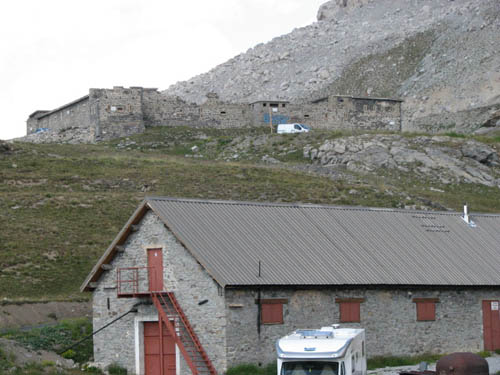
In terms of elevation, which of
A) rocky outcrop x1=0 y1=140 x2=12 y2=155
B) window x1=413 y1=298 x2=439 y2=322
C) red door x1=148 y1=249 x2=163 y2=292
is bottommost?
window x1=413 y1=298 x2=439 y2=322

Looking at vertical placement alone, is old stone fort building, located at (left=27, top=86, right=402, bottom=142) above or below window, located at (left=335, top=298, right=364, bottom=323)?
above

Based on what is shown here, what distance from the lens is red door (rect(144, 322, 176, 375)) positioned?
32.8 metres

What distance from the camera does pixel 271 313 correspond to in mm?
31922

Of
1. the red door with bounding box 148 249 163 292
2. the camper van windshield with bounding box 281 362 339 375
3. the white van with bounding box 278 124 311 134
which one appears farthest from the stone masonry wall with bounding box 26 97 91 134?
the camper van windshield with bounding box 281 362 339 375

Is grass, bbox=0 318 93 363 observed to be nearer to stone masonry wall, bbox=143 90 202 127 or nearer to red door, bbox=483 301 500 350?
red door, bbox=483 301 500 350

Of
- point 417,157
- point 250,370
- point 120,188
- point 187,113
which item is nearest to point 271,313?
point 250,370

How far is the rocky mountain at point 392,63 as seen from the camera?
128500mm

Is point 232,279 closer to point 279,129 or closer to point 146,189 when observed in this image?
point 146,189

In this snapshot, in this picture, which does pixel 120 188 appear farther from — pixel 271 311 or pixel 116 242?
pixel 271 311

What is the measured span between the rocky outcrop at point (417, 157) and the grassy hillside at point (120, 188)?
1645 millimetres

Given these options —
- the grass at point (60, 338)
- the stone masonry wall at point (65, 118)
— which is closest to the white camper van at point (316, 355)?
the grass at point (60, 338)

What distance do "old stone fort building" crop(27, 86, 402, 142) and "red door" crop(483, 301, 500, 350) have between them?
52.0 m

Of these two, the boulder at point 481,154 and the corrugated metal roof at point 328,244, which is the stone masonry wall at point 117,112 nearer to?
the boulder at point 481,154

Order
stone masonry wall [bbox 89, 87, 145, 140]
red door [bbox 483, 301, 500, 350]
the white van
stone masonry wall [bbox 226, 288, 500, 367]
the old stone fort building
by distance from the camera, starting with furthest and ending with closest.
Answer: the white van
the old stone fort building
stone masonry wall [bbox 89, 87, 145, 140]
red door [bbox 483, 301, 500, 350]
stone masonry wall [bbox 226, 288, 500, 367]
